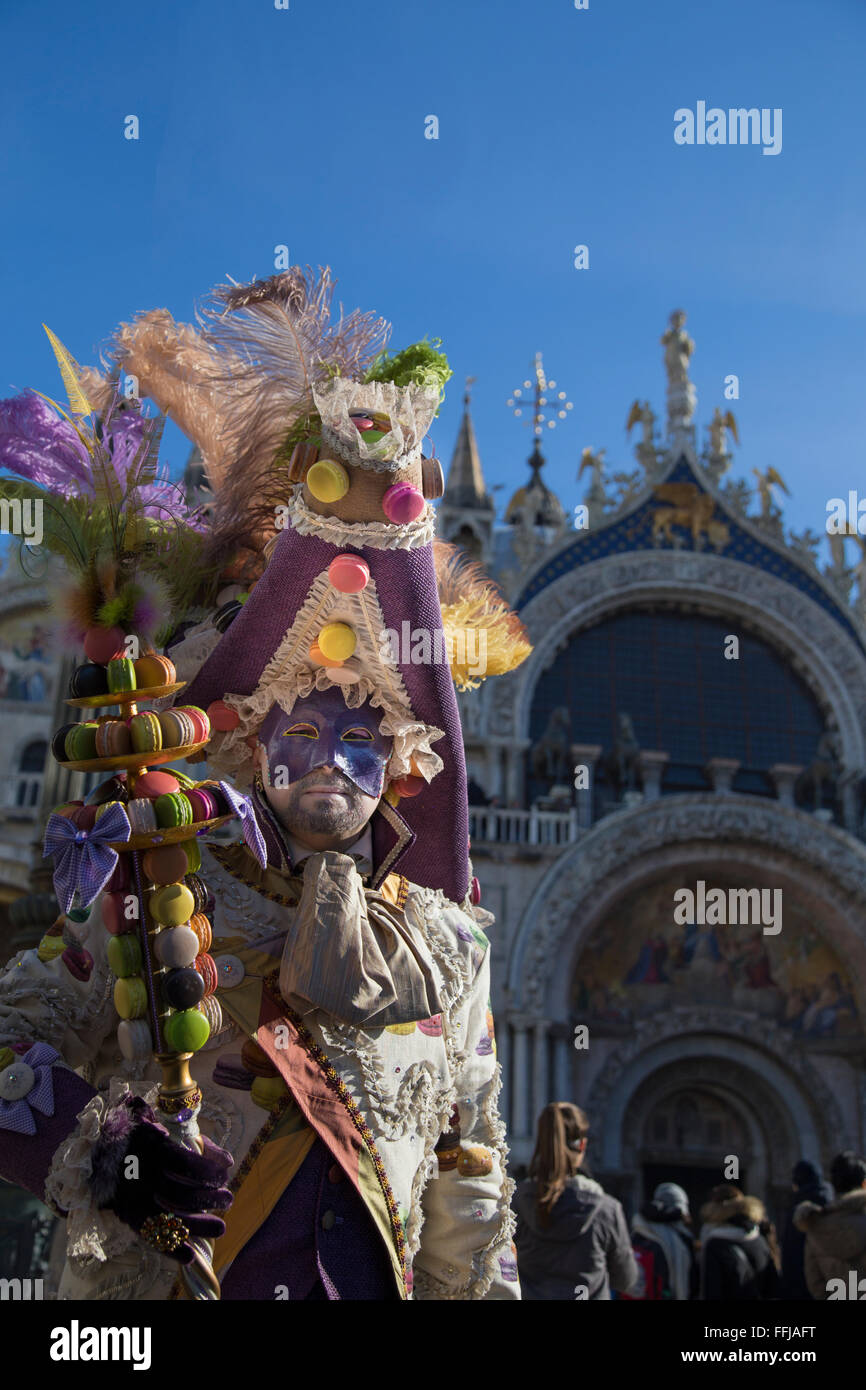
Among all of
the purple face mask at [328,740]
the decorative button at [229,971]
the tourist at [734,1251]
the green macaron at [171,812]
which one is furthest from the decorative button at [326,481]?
the tourist at [734,1251]

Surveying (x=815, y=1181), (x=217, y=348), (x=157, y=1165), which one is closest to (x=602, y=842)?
(x=815, y=1181)

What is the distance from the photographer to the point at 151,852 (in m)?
2.59

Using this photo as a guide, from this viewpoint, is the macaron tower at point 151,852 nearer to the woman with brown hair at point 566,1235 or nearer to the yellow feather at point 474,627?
the yellow feather at point 474,627

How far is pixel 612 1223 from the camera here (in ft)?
18.3

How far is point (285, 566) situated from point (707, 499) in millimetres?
14338

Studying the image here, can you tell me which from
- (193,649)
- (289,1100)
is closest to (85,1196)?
(289,1100)

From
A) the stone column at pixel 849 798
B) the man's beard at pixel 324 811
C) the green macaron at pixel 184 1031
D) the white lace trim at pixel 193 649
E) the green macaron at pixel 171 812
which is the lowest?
the green macaron at pixel 184 1031

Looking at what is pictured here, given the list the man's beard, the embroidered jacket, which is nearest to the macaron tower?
the embroidered jacket

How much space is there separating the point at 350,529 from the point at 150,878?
39.2 inches

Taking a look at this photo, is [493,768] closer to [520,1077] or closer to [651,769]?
[651,769]

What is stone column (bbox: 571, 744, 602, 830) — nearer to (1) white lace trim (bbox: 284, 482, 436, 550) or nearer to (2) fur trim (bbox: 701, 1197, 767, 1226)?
(2) fur trim (bbox: 701, 1197, 767, 1226)

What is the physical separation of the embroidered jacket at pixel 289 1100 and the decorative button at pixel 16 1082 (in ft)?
0.18

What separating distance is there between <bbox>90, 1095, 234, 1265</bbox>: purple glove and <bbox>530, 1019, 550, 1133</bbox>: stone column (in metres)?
11.1

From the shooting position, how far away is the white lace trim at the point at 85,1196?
2438mm
